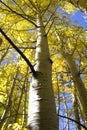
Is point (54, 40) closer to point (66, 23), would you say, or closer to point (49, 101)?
point (66, 23)

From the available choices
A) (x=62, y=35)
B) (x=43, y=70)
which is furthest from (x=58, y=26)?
(x=43, y=70)

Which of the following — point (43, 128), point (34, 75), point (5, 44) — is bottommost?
point (43, 128)

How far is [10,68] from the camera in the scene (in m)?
9.34

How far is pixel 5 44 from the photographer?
1020cm

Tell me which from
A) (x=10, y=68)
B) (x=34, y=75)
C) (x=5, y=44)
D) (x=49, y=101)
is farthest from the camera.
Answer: (x=5, y=44)

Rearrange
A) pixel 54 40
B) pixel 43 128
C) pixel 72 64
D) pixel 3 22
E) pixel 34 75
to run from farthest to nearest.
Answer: pixel 54 40
pixel 3 22
pixel 72 64
pixel 34 75
pixel 43 128

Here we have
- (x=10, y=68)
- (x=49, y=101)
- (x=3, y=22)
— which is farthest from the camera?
(x=10, y=68)

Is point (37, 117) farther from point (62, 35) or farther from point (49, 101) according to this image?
point (62, 35)

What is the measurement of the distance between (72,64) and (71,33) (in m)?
2.91

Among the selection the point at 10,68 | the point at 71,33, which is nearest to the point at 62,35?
the point at 71,33

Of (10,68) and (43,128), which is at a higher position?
(10,68)

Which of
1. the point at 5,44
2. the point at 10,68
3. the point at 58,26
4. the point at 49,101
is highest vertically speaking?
the point at 5,44

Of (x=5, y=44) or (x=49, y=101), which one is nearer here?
(x=49, y=101)

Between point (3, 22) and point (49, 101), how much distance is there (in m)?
5.96
